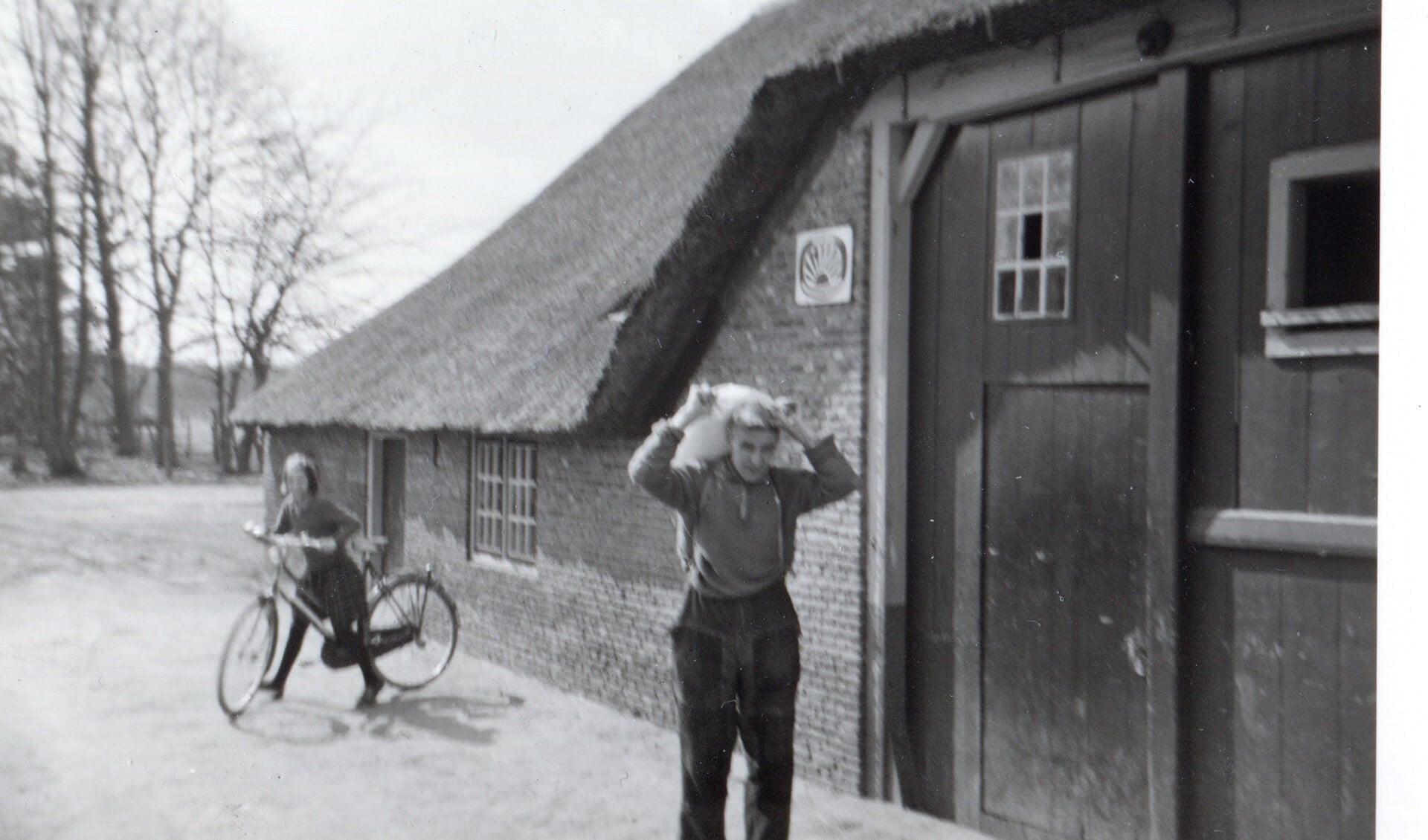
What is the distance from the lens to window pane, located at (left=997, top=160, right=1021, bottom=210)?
490 centimetres

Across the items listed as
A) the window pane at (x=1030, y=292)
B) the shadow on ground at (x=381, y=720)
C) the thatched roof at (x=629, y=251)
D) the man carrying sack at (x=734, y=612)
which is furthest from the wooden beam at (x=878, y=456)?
the shadow on ground at (x=381, y=720)

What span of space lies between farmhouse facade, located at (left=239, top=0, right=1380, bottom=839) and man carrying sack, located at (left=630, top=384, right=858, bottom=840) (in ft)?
4.07

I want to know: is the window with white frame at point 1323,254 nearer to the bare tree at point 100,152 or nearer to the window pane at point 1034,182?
the window pane at point 1034,182

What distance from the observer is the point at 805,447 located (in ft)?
13.9

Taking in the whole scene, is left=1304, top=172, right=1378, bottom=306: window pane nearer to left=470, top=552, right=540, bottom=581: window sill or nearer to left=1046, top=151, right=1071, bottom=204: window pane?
left=1046, top=151, right=1071, bottom=204: window pane

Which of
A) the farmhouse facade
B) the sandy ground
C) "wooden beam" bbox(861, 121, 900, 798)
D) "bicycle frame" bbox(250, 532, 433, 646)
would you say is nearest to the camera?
the farmhouse facade

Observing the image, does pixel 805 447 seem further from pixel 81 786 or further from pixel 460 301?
pixel 460 301

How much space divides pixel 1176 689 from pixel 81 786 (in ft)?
17.2

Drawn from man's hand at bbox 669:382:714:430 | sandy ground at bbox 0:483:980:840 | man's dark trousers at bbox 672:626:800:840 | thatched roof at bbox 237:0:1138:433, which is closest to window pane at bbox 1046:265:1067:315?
thatched roof at bbox 237:0:1138:433

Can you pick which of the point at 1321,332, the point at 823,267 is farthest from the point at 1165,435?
the point at 823,267

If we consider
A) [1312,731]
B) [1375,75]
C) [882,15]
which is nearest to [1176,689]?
[1312,731]

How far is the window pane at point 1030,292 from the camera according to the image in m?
4.82

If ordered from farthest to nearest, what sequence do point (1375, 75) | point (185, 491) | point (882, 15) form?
point (185, 491) < point (882, 15) < point (1375, 75)

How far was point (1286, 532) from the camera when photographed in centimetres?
387
